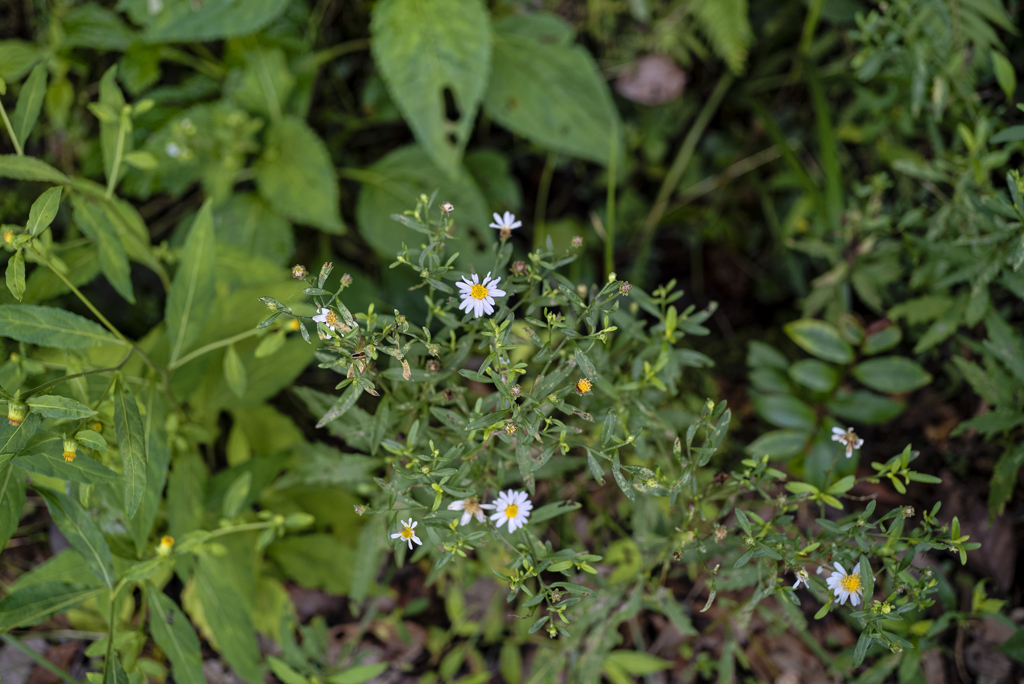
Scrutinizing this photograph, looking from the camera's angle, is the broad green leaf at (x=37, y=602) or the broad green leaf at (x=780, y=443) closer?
the broad green leaf at (x=37, y=602)

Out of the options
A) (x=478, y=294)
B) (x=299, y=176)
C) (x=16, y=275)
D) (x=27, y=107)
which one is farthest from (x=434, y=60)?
(x=16, y=275)

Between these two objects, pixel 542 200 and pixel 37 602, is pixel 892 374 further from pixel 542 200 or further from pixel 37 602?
pixel 37 602

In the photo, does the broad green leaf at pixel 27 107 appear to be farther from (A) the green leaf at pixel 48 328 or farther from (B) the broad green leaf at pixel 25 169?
(A) the green leaf at pixel 48 328

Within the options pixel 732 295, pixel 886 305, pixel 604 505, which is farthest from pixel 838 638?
pixel 732 295

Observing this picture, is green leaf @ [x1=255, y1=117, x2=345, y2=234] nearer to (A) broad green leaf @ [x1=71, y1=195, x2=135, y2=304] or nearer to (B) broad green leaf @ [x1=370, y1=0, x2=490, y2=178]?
(B) broad green leaf @ [x1=370, y1=0, x2=490, y2=178]

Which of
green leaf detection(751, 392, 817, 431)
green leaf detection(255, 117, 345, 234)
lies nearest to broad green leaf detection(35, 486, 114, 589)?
green leaf detection(255, 117, 345, 234)

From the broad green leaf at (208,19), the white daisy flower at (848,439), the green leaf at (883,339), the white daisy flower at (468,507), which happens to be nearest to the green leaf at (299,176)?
the broad green leaf at (208,19)

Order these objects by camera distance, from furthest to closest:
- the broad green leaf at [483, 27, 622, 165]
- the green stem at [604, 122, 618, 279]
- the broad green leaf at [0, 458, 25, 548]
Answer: the broad green leaf at [483, 27, 622, 165], the green stem at [604, 122, 618, 279], the broad green leaf at [0, 458, 25, 548]
